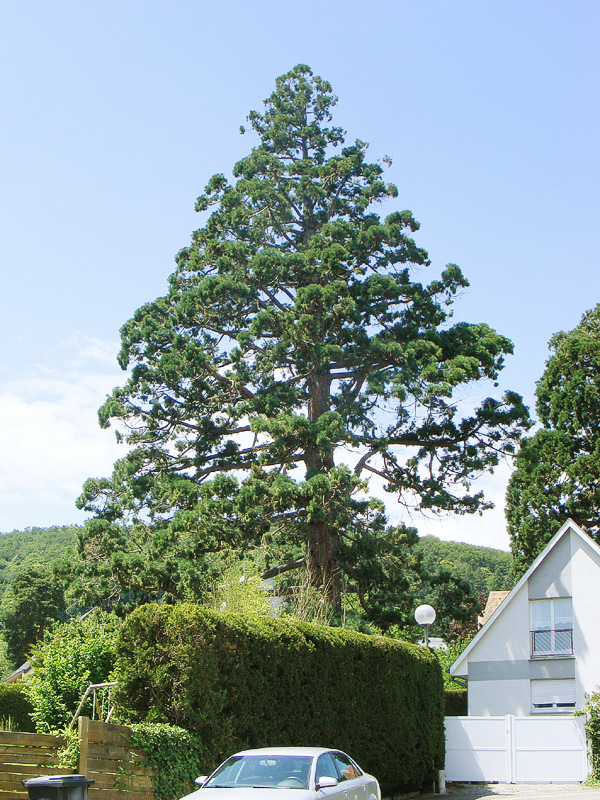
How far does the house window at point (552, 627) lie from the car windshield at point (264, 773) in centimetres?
2214

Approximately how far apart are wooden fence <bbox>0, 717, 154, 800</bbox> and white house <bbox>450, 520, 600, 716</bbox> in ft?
72.6

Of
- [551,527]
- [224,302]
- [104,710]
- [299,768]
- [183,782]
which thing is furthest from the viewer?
[551,527]

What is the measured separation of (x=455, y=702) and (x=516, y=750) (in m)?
12.8

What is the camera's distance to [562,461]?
40375 mm

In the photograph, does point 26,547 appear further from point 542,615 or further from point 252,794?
point 252,794

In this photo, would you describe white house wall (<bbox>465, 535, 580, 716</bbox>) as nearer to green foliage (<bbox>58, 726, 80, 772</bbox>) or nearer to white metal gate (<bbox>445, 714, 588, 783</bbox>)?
white metal gate (<bbox>445, 714, 588, 783</bbox>)

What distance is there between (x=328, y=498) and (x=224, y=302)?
8.19 m

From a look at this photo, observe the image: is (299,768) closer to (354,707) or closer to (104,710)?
(104,710)

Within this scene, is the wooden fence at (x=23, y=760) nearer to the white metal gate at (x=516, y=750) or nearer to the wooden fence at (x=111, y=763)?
the wooden fence at (x=111, y=763)

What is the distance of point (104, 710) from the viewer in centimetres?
1286

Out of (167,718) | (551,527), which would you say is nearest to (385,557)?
(551,527)

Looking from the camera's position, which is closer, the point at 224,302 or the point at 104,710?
the point at 104,710

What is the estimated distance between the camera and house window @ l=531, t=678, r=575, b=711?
29.8 m

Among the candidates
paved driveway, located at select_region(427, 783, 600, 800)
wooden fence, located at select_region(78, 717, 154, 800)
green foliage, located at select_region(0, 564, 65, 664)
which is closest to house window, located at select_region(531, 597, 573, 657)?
paved driveway, located at select_region(427, 783, 600, 800)
